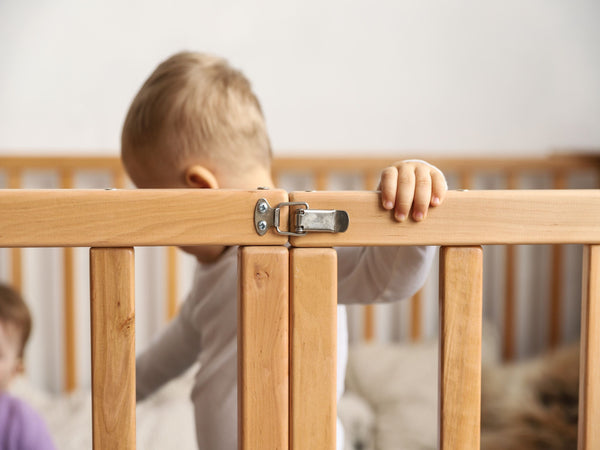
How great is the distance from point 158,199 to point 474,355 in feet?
0.78

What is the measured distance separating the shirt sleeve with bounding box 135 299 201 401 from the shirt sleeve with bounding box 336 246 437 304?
257mm

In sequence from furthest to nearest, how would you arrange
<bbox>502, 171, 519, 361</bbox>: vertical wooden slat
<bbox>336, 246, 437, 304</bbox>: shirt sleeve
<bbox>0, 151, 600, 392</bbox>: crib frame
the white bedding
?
1. <bbox>502, 171, 519, 361</bbox>: vertical wooden slat
2. <bbox>0, 151, 600, 392</bbox>: crib frame
3. the white bedding
4. <bbox>336, 246, 437, 304</bbox>: shirt sleeve

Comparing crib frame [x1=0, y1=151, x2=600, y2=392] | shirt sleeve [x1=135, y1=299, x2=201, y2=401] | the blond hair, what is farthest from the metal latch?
crib frame [x1=0, y1=151, x2=600, y2=392]

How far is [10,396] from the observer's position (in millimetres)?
1052

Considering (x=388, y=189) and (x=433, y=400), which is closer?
(x=388, y=189)

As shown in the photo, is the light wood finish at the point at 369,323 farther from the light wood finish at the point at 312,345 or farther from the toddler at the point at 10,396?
the light wood finish at the point at 312,345

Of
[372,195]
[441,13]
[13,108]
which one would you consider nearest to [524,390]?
[441,13]

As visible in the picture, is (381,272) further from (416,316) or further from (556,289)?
(556,289)

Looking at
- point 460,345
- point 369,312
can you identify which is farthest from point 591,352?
point 369,312

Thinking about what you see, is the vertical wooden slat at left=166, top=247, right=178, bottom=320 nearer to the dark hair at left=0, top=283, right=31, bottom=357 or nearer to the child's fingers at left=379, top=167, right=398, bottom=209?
the dark hair at left=0, top=283, right=31, bottom=357

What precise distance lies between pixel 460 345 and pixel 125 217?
0.79 feet

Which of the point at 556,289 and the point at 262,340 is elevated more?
the point at 262,340

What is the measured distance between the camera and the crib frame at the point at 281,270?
42cm

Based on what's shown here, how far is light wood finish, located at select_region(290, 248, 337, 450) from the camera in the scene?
17.1 inches
